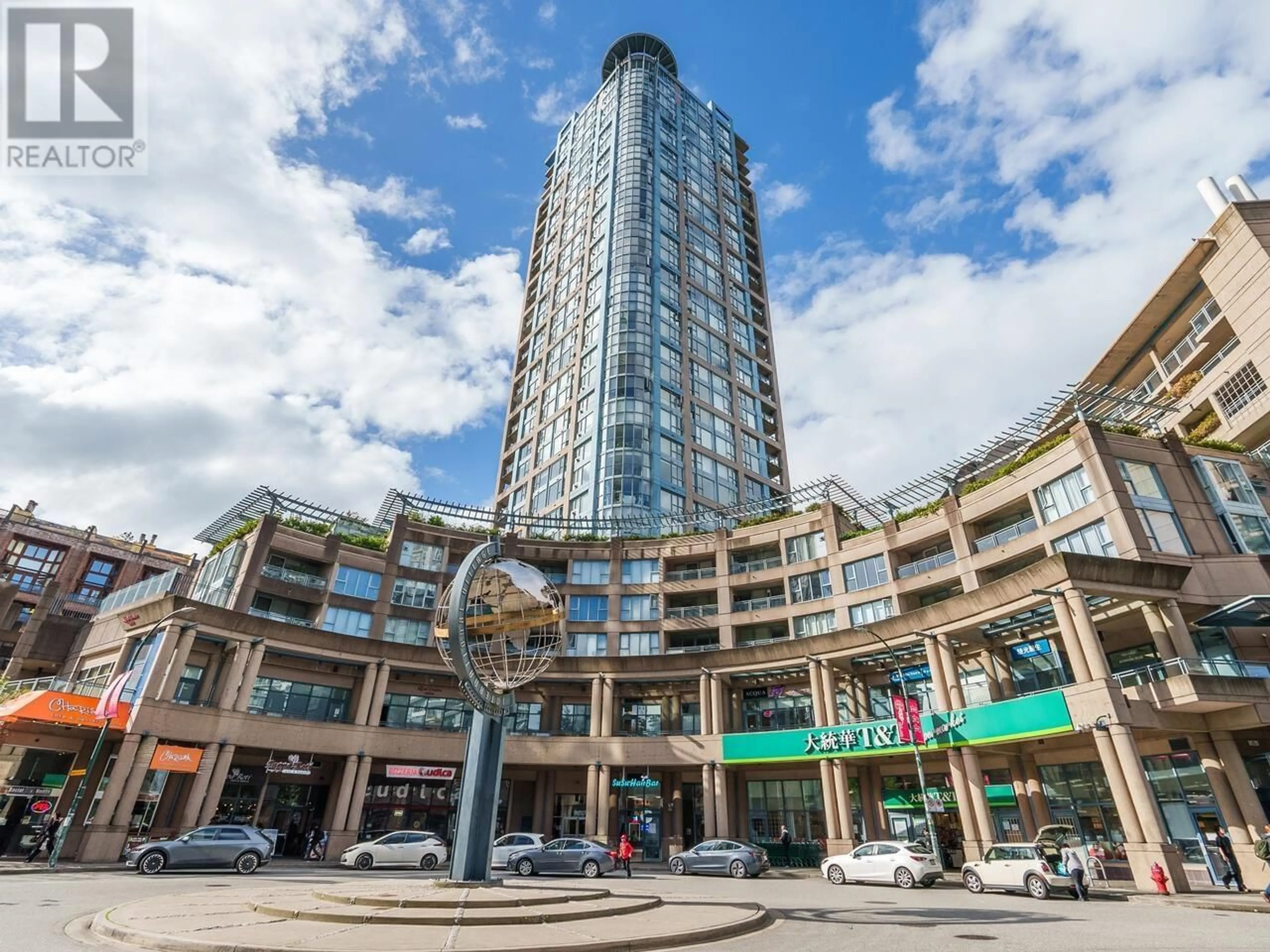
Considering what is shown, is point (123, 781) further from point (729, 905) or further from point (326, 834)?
point (729, 905)

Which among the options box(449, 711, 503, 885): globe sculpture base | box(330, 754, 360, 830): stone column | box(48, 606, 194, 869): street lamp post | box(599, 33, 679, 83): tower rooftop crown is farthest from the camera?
box(599, 33, 679, 83): tower rooftop crown

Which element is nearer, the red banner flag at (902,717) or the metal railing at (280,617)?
the red banner flag at (902,717)

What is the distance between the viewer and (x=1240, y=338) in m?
45.9

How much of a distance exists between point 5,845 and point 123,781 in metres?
4.47

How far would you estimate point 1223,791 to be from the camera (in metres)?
26.5

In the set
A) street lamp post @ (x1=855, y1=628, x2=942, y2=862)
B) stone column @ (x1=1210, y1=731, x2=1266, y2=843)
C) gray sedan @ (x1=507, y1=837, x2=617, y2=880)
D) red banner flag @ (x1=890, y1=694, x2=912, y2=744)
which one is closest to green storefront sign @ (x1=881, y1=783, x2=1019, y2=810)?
street lamp post @ (x1=855, y1=628, x2=942, y2=862)

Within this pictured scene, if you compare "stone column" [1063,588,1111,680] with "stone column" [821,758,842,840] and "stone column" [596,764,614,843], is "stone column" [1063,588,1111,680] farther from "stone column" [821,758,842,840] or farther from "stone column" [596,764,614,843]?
"stone column" [596,764,614,843]

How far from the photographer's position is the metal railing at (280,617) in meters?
40.7

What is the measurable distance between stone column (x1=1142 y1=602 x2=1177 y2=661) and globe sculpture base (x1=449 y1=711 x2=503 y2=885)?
92.0 feet

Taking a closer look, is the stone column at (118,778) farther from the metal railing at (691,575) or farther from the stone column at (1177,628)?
the stone column at (1177,628)

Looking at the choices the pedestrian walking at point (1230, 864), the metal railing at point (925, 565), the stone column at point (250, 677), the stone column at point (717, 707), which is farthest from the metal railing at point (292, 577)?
the pedestrian walking at point (1230, 864)

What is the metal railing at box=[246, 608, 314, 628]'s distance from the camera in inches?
1602

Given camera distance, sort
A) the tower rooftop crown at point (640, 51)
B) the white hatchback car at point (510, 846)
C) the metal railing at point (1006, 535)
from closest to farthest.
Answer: the white hatchback car at point (510, 846)
the metal railing at point (1006, 535)
the tower rooftop crown at point (640, 51)

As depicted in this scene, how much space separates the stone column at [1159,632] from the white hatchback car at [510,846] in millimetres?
28262
